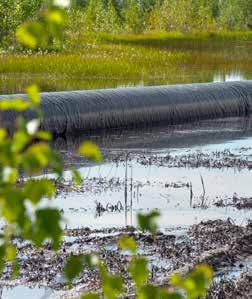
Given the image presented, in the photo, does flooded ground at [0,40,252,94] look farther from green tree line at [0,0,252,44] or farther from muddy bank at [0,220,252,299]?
green tree line at [0,0,252,44]

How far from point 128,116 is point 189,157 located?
14.5 ft

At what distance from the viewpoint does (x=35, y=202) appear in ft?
5.32

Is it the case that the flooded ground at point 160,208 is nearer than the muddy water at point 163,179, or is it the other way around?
the flooded ground at point 160,208

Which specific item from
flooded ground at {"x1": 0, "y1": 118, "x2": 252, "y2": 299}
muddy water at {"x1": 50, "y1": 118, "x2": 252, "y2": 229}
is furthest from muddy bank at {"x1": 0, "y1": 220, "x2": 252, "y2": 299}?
muddy water at {"x1": 50, "y1": 118, "x2": 252, "y2": 229}

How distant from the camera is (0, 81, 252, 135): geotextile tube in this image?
16.7 meters

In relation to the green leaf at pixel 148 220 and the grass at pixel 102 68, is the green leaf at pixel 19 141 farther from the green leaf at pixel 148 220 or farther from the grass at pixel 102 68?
the grass at pixel 102 68

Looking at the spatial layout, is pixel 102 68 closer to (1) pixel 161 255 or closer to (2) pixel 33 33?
(1) pixel 161 255

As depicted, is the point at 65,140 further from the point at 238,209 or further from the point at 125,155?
the point at 238,209

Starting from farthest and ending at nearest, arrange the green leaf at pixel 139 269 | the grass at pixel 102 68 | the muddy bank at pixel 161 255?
the grass at pixel 102 68 < the muddy bank at pixel 161 255 < the green leaf at pixel 139 269

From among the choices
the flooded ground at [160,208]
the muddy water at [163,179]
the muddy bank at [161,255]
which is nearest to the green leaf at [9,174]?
the flooded ground at [160,208]

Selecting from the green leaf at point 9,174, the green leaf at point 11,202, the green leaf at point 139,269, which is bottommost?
the green leaf at point 139,269

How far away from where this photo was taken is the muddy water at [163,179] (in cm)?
955

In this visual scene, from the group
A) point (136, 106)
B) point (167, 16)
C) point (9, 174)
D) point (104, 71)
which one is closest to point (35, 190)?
point (9, 174)

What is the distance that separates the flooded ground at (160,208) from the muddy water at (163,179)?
0.01 m
